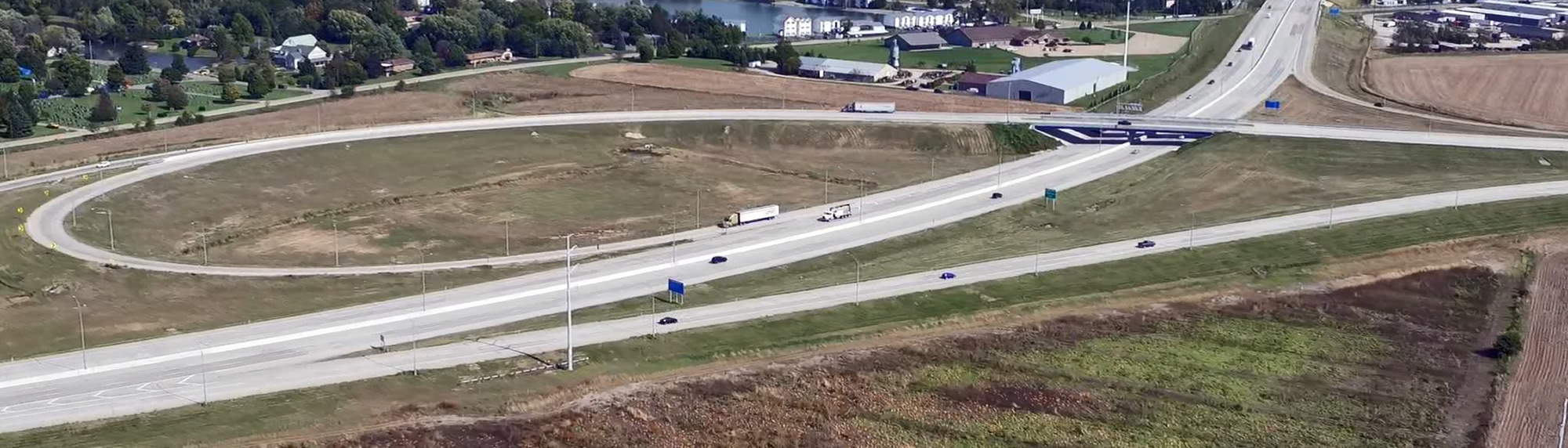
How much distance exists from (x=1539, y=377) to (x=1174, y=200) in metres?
26.9

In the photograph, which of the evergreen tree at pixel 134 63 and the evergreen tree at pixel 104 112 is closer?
the evergreen tree at pixel 104 112

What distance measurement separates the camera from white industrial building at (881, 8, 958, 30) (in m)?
170

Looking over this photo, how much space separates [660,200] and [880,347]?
1072 inches

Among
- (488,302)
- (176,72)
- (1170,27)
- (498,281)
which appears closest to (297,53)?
(176,72)

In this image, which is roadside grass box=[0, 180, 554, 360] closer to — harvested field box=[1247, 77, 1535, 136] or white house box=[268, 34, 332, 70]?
harvested field box=[1247, 77, 1535, 136]

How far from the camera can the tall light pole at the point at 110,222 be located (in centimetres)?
6216

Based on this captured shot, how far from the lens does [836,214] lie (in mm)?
71312

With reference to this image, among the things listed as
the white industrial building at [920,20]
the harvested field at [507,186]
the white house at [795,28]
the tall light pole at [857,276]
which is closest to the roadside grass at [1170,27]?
the white industrial building at [920,20]

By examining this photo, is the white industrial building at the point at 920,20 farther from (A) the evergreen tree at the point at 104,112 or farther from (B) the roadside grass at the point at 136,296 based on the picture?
(B) the roadside grass at the point at 136,296

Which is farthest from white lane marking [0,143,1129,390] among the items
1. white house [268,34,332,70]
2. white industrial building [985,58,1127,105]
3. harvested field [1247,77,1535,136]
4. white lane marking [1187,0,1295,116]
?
white house [268,34,332,70]

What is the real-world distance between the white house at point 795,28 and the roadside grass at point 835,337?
96.3m

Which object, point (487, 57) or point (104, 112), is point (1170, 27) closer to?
point (487, 57)

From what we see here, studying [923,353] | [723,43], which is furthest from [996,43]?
[923,353]

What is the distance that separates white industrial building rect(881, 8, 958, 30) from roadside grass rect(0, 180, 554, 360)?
375ft
